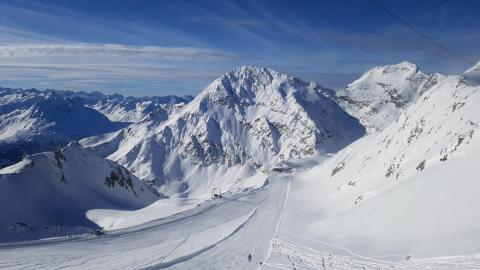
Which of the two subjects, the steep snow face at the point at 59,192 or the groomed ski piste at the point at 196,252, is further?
the steep snow face at the point at 59,192

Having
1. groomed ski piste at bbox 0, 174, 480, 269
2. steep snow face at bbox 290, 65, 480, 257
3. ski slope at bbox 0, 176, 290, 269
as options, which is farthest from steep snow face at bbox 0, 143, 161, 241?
steep snow face at bbox 290, 65, 480, 257

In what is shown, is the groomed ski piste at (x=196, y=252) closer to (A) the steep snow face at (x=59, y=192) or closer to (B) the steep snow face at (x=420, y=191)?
(B) the steep snow face at (x=420, y=191)

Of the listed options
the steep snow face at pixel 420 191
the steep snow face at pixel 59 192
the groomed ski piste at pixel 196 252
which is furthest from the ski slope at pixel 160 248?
the steep snow face at pixel 59 192

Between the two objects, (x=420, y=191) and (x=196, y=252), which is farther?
(x=420, y=191)

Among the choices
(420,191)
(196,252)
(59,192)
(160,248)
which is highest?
(420,191)

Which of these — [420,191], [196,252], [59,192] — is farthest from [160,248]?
[59,192]

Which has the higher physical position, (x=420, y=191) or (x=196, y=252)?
(x=420, y=191)

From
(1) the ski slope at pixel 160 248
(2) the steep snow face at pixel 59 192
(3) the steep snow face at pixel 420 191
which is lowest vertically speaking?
(2) the steep snow face at pixel 59 192

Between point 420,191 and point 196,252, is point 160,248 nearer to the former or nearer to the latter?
point 196,252
